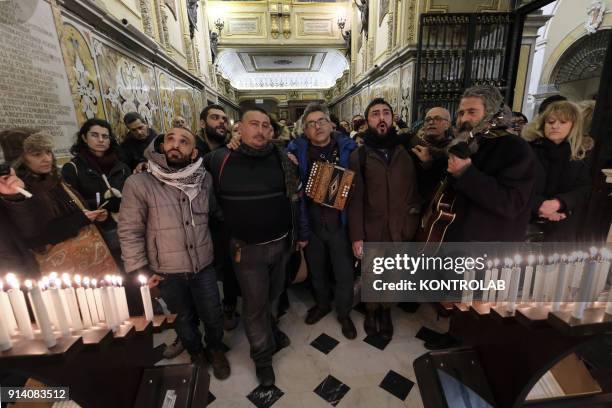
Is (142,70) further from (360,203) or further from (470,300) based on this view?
(470,300)

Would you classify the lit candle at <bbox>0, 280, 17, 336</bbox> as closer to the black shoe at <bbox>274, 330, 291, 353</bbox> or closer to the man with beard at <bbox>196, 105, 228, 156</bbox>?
the black shoe at <bbox>274, 330, 291, 353</bbox>

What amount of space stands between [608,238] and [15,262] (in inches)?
205

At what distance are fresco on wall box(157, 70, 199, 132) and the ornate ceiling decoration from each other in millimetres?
7011

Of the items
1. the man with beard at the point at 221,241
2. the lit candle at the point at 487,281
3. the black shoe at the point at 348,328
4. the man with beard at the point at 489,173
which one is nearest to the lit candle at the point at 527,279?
the lit candle at the point at 487,281

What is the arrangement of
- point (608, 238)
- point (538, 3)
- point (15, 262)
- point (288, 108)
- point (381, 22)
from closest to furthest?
point (15, 262) < point (608, 238) < point (538, 3) < point (381, 22) < point (288, 108)

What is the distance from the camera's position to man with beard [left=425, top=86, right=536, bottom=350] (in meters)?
1.77

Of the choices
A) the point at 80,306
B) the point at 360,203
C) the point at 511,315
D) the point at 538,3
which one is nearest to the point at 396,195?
the point at 360,203

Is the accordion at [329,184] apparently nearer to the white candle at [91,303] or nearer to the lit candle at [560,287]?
the lit candle at [560,287]

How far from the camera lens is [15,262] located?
1.86 metres

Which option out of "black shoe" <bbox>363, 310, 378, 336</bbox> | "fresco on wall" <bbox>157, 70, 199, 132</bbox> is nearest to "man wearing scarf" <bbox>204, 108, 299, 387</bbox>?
"black shoe" <bbox>363, 310, 378, 336</bbox>

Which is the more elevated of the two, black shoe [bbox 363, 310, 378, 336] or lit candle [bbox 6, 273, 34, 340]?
lit candle [bbox 6, 273, 34, 340]

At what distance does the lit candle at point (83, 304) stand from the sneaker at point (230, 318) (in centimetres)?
183

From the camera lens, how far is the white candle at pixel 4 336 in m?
1.05

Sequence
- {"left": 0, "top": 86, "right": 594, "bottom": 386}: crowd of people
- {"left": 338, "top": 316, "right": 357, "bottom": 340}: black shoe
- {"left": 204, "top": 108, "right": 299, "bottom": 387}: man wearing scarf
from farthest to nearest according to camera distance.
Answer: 1. {"left": 338, "top": 316, "right": 357, "bottom": 340}: black shoe
2. {"left": 204, "top": 108, "right": 299, "bottom": 387}: man wearing scarf
3. {"left": 0, "top": 86, "right": 594, "bottom": 386}: crowd of people
